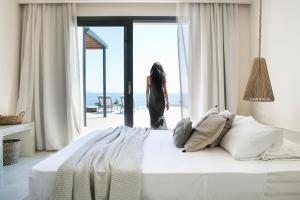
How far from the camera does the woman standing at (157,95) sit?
4.07 meters

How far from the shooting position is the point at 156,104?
4.07 meters

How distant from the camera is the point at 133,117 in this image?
426 cm

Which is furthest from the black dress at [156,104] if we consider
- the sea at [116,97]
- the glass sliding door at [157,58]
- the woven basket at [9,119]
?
the woven basket at [9,119]

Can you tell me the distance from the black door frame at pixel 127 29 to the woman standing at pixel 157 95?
357 millimetres

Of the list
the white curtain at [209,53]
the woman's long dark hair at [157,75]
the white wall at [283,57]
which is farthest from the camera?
the woman's long dark hair at [157,75]

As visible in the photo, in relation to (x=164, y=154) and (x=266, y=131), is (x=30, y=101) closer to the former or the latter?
(x=164, y=154)

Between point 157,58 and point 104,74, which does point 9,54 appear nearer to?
point 104,74

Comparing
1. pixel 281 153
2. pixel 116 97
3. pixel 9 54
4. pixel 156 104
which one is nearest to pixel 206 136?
pixel 281 153

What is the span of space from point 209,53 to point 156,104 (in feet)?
3.79

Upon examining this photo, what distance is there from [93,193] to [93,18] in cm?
325

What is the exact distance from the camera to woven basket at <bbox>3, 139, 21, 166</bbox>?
3.37 metres

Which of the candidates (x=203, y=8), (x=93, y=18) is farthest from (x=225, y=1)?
(x=93, y=18)

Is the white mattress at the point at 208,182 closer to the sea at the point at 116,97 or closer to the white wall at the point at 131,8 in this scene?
the sea at the point at 116,97

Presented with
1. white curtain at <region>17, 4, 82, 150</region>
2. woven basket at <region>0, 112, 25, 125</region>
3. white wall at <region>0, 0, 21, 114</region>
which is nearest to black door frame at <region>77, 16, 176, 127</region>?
white curtain at <region>17, 4, 82, 150</region>
